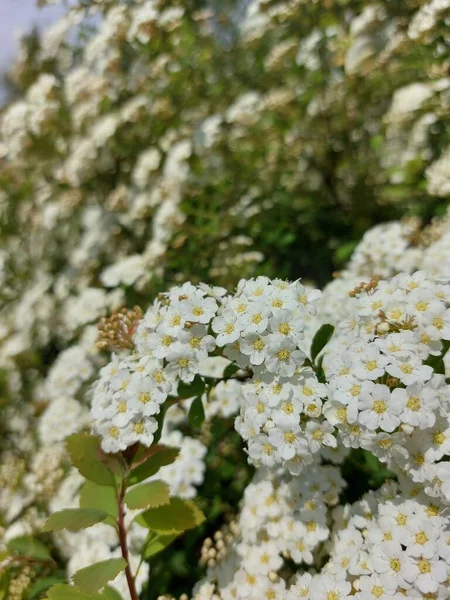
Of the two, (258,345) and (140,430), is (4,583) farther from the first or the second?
(258,345)

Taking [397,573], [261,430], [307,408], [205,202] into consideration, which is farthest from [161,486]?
[205,202]

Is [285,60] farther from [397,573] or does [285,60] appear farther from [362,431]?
[397,573]

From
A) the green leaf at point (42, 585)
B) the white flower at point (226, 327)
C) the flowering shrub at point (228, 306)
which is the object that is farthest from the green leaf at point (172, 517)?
the green leaf at point (42, 585)

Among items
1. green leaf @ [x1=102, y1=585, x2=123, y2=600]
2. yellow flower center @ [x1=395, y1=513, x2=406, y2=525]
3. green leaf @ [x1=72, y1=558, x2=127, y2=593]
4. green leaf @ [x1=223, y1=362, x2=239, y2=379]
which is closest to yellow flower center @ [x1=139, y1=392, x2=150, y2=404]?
green leaf @ [x1=223, y1=362, x2=239, y2=379]

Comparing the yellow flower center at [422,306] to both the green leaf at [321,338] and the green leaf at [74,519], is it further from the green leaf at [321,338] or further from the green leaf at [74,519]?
the green leaf at [74,519]

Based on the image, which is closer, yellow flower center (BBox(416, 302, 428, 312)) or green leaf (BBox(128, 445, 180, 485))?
yellow flower center (BBox(416, 302, 428, 312))

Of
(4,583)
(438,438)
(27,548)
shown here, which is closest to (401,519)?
(438,438)

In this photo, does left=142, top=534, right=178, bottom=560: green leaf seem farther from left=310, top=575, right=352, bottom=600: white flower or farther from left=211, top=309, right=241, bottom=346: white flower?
left=211, top=309, right=241, bottom=346: white flower
